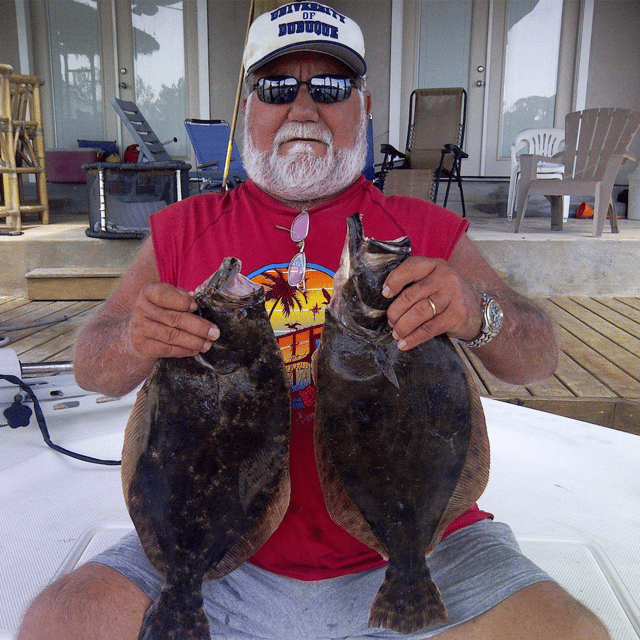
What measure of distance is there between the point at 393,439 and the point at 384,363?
6.4 inches

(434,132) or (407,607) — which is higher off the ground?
(434,132)

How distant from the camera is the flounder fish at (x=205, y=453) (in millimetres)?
1236

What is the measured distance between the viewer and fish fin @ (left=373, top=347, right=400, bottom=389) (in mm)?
1233

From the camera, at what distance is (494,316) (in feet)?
4.39

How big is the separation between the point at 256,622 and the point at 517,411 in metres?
1.99

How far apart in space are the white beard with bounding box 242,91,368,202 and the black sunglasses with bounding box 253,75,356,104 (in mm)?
79

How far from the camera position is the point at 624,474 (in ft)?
8.46

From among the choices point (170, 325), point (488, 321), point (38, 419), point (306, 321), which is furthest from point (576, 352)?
point (170, 325)

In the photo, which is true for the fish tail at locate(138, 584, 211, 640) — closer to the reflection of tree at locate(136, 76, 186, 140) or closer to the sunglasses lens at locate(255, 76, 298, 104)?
the sunglasses lens at locate(255, 76, 298, 104)

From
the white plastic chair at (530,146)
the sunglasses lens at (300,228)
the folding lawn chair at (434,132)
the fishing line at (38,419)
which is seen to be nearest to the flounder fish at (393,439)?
the sunglasses lens at (300,228)

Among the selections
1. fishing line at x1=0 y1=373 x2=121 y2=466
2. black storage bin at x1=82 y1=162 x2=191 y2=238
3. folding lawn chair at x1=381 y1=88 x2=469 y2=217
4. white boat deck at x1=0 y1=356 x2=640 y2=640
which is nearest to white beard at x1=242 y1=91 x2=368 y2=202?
white boat deck at x1=0 y1=356 x2=640 y2=640

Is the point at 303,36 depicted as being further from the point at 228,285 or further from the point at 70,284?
the point at 70,284

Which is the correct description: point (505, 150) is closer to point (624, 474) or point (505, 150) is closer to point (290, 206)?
point (624, 474)

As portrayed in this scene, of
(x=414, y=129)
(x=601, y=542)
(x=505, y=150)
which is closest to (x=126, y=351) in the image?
(x=601, y=542)
